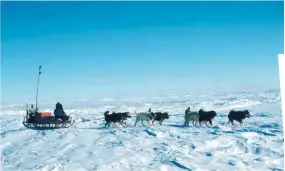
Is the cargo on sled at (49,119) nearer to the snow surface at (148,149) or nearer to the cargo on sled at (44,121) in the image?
the cargo on sled at (44,121)

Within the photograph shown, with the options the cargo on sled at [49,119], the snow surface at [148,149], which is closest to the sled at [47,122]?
the cargo on sled at [49,119]

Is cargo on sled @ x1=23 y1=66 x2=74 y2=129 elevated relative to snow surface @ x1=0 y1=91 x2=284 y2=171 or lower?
elevated

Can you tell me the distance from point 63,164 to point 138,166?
6.44ft

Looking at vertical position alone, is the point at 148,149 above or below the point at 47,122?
below

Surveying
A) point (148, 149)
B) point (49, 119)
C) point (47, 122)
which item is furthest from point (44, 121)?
point (148, 149)

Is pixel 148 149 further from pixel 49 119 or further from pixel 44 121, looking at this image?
pixel 44 121

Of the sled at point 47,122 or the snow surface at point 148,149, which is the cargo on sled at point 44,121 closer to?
the sled at point 47,122

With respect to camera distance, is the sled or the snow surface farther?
the sled

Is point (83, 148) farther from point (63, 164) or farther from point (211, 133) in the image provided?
point (211, 133)

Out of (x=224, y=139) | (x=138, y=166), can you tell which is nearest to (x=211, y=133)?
(x=224, y=139)

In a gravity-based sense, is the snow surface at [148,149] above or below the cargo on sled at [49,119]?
below

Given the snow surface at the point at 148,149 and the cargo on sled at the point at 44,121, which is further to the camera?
→ the cargo on sled at the point at 44,121

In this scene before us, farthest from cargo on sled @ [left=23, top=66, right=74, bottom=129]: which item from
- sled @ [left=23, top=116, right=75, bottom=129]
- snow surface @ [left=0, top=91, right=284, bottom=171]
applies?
snow surface @ [left=0, top=91, right=284, bottom=171]

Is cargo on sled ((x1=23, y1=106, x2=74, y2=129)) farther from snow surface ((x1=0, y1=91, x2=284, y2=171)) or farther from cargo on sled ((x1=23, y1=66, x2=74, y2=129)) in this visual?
snow surface ((x1=0, y1=91, x2=284, y2=171))
